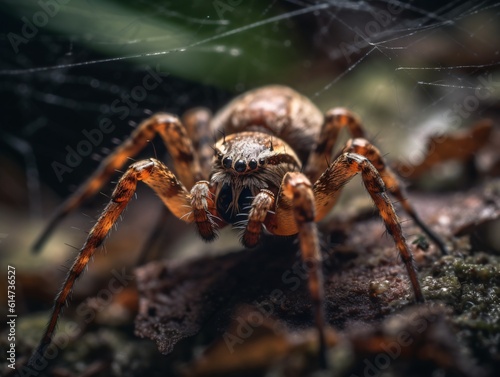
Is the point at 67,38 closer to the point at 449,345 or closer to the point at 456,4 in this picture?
the point at 456,4

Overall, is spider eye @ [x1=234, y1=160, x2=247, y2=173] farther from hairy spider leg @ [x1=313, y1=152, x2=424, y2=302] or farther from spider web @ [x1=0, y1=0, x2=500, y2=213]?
spider web @ [x1=0, y1=0, x2=500, y2=213]

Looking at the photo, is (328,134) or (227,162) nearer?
(227,162)

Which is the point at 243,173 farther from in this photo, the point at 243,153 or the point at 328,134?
the point at 328,134

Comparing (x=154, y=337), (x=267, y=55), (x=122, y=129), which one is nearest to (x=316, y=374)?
(x=154, y=337)

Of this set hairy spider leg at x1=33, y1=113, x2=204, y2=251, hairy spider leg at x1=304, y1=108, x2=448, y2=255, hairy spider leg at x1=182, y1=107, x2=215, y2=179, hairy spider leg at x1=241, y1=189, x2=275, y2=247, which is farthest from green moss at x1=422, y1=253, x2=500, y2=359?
hairy spider leg at x1=182, y1=107, x2=215, y2=179

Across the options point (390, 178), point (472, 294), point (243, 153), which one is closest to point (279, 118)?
point (243, 153)

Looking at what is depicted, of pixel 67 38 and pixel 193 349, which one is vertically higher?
pixel 67 38
